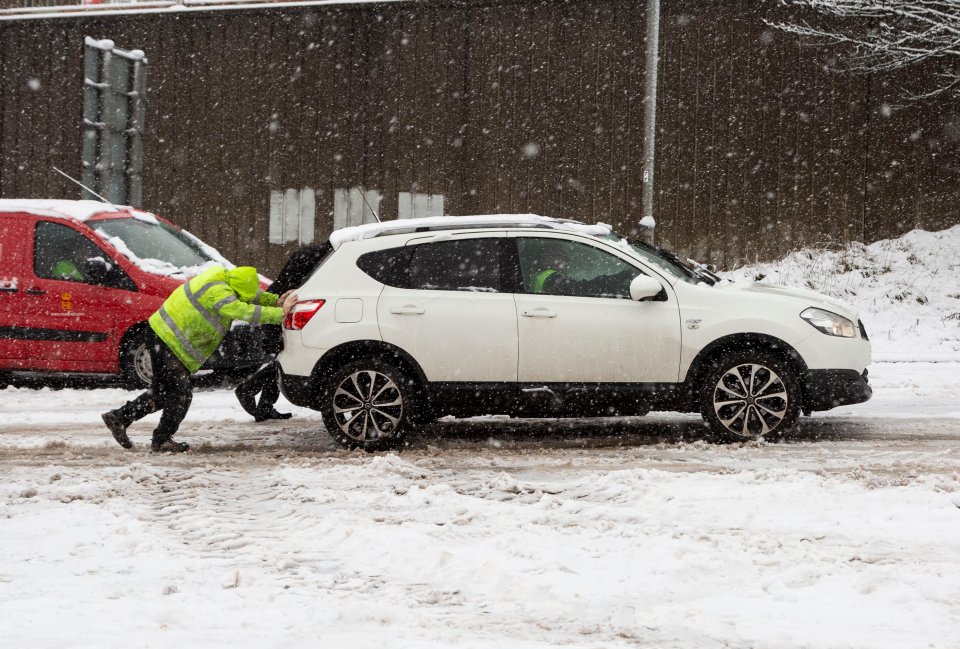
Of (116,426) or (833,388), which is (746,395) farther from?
(116,426)

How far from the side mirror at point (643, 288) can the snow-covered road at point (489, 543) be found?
1138 millimetres

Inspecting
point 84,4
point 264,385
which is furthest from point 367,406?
point 84,4

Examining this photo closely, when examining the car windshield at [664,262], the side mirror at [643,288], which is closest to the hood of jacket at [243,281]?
the car windshield at [664,262]

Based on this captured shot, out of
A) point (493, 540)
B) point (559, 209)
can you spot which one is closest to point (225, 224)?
point (559, 209)

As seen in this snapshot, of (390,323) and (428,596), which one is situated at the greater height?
(390,323)

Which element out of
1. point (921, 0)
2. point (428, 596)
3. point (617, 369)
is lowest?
point (428, 596)

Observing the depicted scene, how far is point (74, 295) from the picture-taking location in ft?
33.2

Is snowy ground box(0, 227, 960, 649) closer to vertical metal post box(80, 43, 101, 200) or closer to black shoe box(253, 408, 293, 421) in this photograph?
black shoe box(253, 408, 293, 421)

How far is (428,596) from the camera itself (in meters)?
4.22

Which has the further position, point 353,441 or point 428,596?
Answer: point 353,441

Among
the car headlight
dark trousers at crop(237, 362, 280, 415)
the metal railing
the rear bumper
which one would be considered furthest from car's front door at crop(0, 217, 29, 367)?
the metal railing

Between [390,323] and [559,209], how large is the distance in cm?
922

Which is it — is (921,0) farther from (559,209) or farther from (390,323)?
(390,323)

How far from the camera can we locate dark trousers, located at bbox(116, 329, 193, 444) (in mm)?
7391
